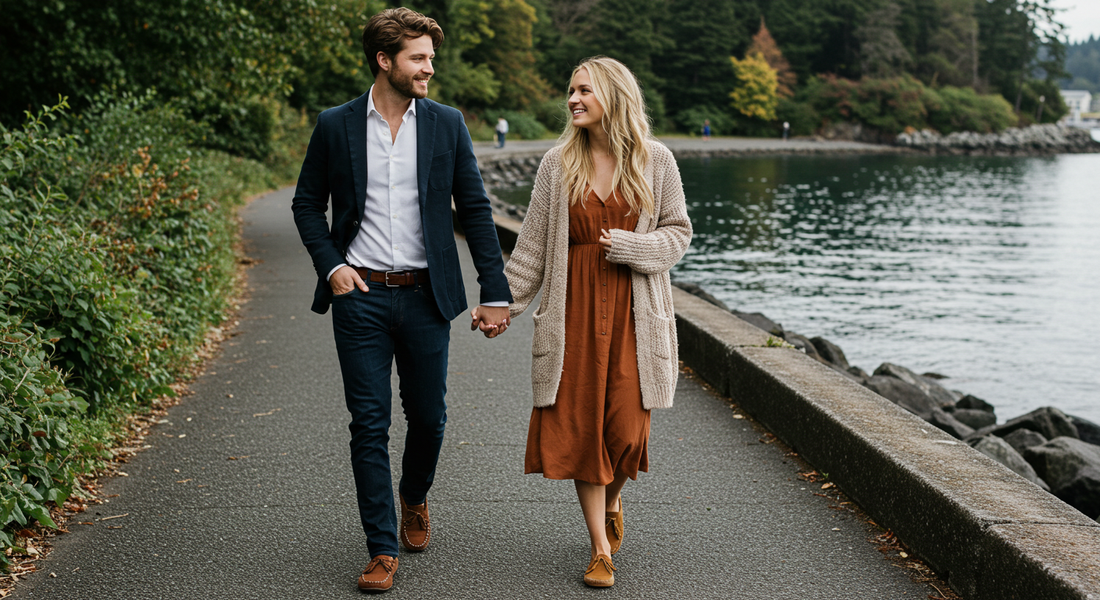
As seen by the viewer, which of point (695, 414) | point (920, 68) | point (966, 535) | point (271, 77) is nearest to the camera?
point (966, 535)

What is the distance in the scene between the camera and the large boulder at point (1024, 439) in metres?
7.61

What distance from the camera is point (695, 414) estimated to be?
226 inches

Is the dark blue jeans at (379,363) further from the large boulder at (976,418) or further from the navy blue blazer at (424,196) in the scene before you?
the large boulder at (976,418)

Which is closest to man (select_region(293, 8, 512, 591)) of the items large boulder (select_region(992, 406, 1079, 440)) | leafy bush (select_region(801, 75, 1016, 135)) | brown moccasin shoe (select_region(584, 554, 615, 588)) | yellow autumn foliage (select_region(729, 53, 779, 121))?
brown moccasin shoe (select_region(584, 554, 615, 588))

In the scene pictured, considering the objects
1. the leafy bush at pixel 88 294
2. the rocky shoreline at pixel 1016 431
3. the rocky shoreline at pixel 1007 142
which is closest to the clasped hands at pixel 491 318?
the leafy bush at pixel 88 294

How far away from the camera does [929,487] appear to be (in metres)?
3.61

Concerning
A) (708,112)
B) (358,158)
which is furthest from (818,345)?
(708,112)

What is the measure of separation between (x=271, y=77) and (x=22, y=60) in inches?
133

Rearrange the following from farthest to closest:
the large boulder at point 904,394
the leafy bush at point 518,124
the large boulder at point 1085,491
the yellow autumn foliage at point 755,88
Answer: the yellow autumn foliage at point 755,88, the leafy bush at point 518,124, the large boulder at point 904,394, the large boulder at point 1085,491

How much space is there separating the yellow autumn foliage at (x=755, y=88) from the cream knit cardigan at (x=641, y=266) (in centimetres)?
8107

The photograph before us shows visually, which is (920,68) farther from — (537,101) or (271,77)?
(271,77)

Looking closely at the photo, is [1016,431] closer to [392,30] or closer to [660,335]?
[660,335]

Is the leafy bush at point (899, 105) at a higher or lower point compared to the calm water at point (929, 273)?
higher

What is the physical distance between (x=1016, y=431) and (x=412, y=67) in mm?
6605
